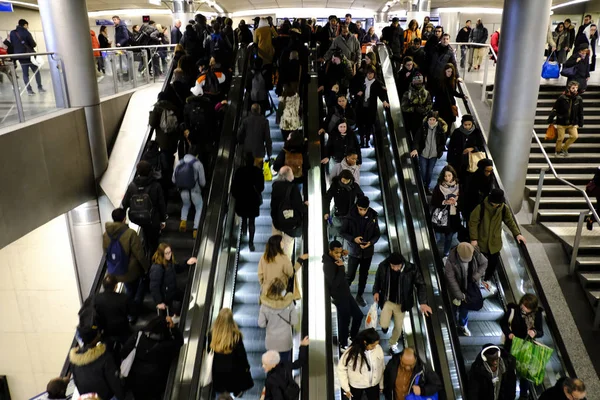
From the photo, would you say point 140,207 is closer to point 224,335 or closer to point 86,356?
point 86,356

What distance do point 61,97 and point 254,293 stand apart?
5.59 meters

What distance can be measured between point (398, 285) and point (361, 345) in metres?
1.17

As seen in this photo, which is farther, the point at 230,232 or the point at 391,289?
the point at 230,232

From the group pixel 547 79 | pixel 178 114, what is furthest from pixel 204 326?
pixel 547 79

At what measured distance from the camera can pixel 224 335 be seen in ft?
16.6

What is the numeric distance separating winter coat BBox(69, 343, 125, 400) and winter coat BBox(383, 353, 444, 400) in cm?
253

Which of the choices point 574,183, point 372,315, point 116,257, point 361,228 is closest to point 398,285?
point 372,315

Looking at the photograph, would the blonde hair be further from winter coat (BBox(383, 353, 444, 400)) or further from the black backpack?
the black backpack

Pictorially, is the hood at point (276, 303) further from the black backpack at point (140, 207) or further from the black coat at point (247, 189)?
the black backpack at point (140, 207)

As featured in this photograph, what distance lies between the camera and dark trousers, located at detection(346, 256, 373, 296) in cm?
679

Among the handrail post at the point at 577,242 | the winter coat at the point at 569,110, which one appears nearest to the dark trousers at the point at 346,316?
the handrail post at the point at 577,242

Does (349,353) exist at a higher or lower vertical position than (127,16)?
lower

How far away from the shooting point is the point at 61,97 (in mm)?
9875

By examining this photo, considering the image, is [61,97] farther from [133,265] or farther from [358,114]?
[358,114]
